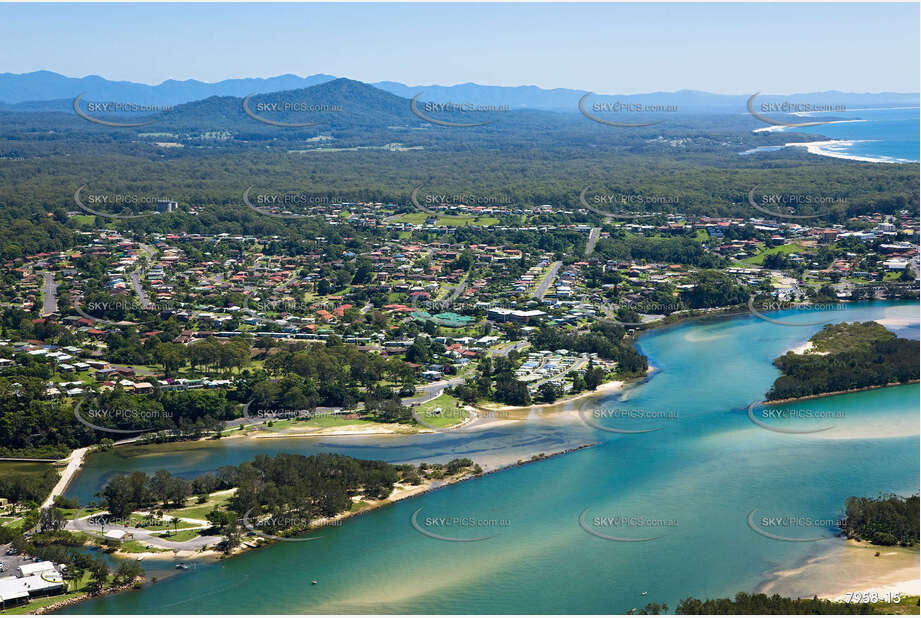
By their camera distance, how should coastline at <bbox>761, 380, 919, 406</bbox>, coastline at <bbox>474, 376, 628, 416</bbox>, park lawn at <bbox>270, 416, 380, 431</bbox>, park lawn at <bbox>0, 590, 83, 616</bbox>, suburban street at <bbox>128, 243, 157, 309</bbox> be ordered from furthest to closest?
suburban street at <bbox>128, 243, 157, 309</bbox> → coastline at <bbox>761, 380, 919, 406</bbox> → coastline at <bbox>474, 376, 628, 416</bbox> → park lawn at <bbox>270, 416, 380, 431</bbox> → park lawn at <bbox>0, 590, 83, 616</bbox>

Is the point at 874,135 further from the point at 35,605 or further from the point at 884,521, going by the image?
the point at 35,605

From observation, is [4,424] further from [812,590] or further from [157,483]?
[812,590]

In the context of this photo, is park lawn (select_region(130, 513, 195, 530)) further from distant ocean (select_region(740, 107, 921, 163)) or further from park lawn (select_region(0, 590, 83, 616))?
distant ocean (select_region(740, 107, 921, 163))

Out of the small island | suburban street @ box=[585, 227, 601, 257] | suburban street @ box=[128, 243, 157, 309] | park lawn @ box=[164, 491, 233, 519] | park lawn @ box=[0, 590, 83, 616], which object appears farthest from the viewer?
suburban street @ box=[585, 227, 601, 257]

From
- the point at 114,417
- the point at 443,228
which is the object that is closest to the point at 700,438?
the point at 114,417

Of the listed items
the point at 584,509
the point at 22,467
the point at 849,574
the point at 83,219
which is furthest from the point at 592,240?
the point at 849,574

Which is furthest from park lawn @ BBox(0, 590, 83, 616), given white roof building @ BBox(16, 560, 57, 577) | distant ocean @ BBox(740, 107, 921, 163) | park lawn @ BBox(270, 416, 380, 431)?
distant ocean @ BBox(740, 107, 921, 163)
